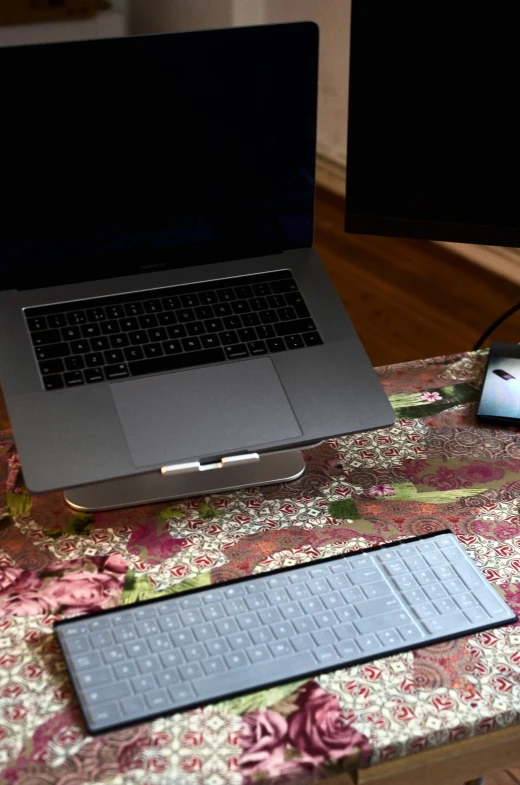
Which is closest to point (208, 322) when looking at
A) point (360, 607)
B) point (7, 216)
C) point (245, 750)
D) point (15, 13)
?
point (7, 216)

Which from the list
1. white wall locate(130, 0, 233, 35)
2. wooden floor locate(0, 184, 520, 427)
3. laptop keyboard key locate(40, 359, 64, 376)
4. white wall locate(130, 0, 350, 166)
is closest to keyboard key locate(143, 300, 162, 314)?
laptop keyboard key locate(40, 359, 64, 376)

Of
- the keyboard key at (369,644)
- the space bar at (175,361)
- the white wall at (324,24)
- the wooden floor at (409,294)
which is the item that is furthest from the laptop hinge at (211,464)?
the white wall at (324,24)

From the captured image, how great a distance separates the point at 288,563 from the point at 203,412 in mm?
167

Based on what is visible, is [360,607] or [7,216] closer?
[360,607]

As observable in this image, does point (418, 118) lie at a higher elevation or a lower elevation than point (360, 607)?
higher

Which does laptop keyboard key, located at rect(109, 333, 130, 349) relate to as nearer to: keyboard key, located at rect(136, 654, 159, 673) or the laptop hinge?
the laptop hinge

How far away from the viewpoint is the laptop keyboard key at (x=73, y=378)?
0.91 metres

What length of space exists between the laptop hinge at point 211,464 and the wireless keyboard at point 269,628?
0.39ft

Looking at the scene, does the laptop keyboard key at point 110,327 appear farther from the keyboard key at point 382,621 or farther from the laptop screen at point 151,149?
the keyboard key at point 382,621

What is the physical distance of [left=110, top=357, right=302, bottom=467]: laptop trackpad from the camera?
891mm

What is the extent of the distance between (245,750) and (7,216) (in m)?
0.54

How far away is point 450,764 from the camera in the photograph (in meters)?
0.73

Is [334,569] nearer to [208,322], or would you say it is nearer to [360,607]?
[360,607]

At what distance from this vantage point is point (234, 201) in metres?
0.99
